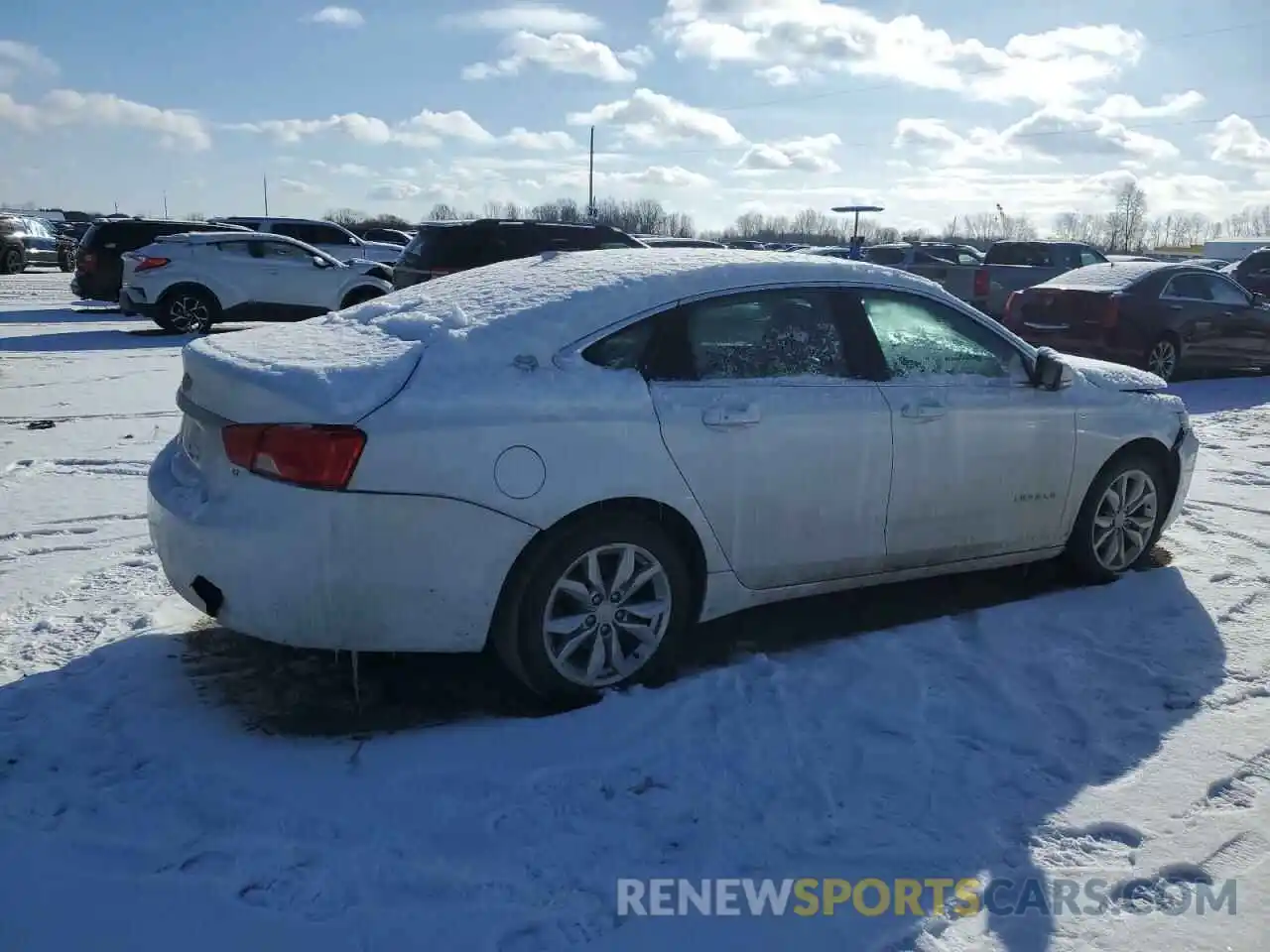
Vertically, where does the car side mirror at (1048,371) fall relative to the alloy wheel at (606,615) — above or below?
above

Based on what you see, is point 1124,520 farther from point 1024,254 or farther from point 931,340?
point 1024,254

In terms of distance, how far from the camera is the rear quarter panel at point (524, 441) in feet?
10.9

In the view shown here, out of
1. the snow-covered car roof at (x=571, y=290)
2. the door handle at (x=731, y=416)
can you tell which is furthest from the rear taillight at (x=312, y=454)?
the door handle at (x=731, y=416)

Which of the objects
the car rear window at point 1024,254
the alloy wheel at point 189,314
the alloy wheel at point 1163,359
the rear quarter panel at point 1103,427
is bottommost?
the alloy wheel at point 189,314

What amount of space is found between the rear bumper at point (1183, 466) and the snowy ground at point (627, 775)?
1.93 ft

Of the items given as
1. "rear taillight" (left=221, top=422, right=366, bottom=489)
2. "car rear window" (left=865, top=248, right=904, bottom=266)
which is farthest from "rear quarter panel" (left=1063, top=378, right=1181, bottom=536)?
"car rear window" (left=865, top=248, right=904, bottom=266)

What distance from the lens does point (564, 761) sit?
10.9 ft

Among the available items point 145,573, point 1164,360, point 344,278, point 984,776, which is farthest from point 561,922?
point 344,278

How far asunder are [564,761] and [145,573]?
2593mm

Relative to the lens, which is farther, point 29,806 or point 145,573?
point 145,573

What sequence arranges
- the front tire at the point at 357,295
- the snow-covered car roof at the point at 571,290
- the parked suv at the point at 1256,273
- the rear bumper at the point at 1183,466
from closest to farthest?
1. the snow-covered car roof at the point at 571,290
2. the rear bumper at the point at 1183,466
3. the front tire at the point at 357,295
4. the parked suv at the point at 1256,273

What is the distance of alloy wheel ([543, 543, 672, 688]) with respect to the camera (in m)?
3.63

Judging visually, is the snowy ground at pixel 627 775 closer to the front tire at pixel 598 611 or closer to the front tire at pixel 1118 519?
the front tire at pixel 598 611

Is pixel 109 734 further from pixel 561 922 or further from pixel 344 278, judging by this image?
pixel 344 278
